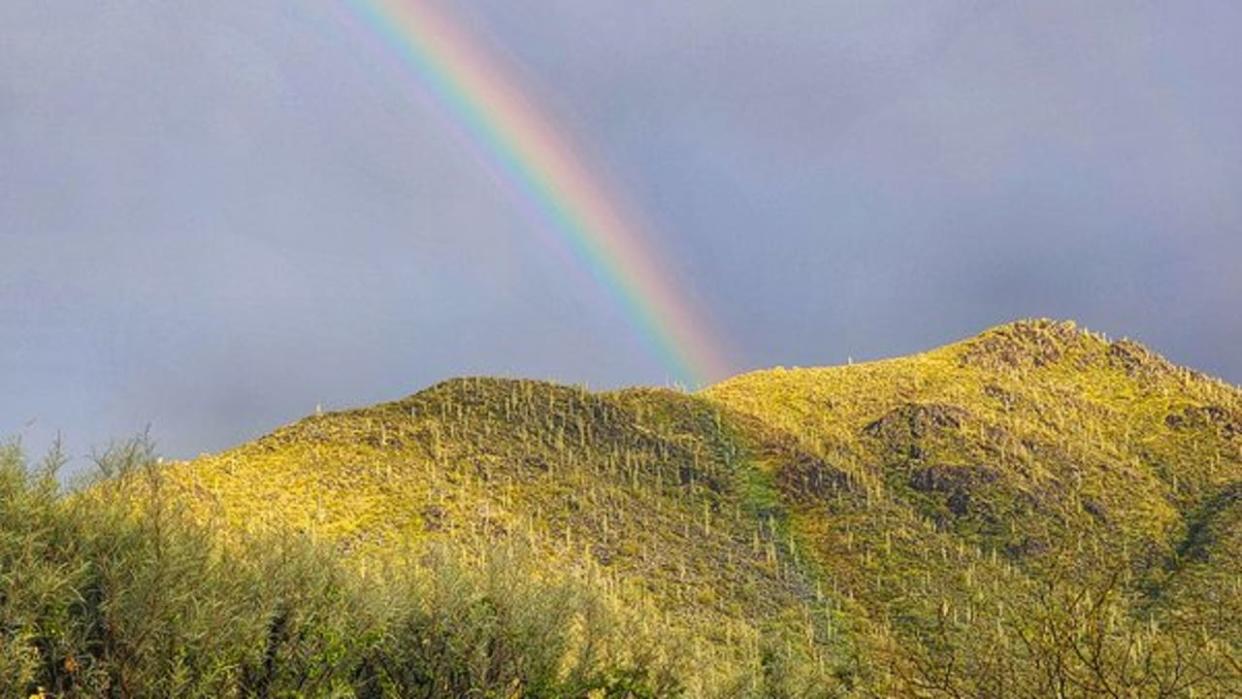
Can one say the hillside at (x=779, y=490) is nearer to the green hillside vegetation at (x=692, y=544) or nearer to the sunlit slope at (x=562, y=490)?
the sunlit slope at (x=562, y=490)

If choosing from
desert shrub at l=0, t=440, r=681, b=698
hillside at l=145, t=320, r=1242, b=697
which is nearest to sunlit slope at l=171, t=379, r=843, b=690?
hillside at l=145, t=320, r=1242, b=697

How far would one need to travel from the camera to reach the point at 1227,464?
121m

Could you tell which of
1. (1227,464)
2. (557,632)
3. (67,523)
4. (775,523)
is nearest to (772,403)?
(775,523)

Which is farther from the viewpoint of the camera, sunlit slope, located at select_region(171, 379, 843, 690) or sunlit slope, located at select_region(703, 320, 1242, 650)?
sunlit slope, located at select_region(703, 320, 1242, 650)

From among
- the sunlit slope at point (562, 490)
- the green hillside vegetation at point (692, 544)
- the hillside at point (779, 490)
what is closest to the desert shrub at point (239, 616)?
the green hillside vegetation at point (692, 544)

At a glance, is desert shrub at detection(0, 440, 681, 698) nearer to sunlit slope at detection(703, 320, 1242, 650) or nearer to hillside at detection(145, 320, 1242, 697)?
hillside at detection(145, 320, 1242, 697)

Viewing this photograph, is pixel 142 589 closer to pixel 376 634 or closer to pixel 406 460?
pixel 376 634

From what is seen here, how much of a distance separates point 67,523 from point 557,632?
585 inches

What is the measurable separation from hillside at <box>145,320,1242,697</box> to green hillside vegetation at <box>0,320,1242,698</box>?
49cm

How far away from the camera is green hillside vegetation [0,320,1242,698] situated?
1137cm

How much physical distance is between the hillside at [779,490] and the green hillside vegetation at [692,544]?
49 cm

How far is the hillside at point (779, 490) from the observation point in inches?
3167

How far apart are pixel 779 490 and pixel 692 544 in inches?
870

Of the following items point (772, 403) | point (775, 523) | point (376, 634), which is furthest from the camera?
point (772, 403)
